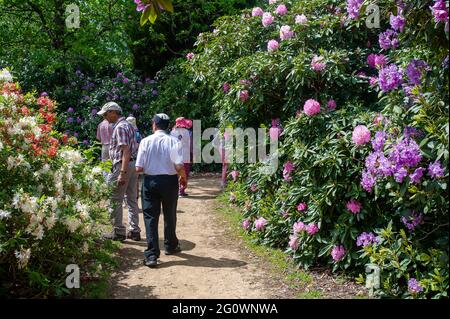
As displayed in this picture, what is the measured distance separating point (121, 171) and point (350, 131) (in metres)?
2.73

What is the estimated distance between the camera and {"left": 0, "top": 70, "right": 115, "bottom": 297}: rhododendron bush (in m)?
3.94

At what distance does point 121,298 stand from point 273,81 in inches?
127

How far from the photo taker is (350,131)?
4961 millimetres

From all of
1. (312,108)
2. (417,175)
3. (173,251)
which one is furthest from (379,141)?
(173,251)

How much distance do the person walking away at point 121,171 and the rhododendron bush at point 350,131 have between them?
1.49m

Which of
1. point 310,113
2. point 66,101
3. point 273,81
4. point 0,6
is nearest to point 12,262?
point 310,113

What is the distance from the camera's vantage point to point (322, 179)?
5.05m

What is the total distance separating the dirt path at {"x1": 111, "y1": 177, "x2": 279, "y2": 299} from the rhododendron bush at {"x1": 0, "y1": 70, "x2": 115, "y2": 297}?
45 cm

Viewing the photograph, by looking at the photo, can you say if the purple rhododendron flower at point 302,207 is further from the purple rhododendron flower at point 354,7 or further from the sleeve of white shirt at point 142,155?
the purple rhododendron flower at point 354,7

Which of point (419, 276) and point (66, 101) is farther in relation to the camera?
point (66, 101)

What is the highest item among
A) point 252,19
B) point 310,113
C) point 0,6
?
point 0,6

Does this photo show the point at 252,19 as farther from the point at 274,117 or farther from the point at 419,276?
the point at 419,276

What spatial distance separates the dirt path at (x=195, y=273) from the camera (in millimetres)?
4633

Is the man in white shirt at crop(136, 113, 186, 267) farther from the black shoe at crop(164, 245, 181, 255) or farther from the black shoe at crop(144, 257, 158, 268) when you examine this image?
the black shoe at crop(164, 245, 181, 255)
